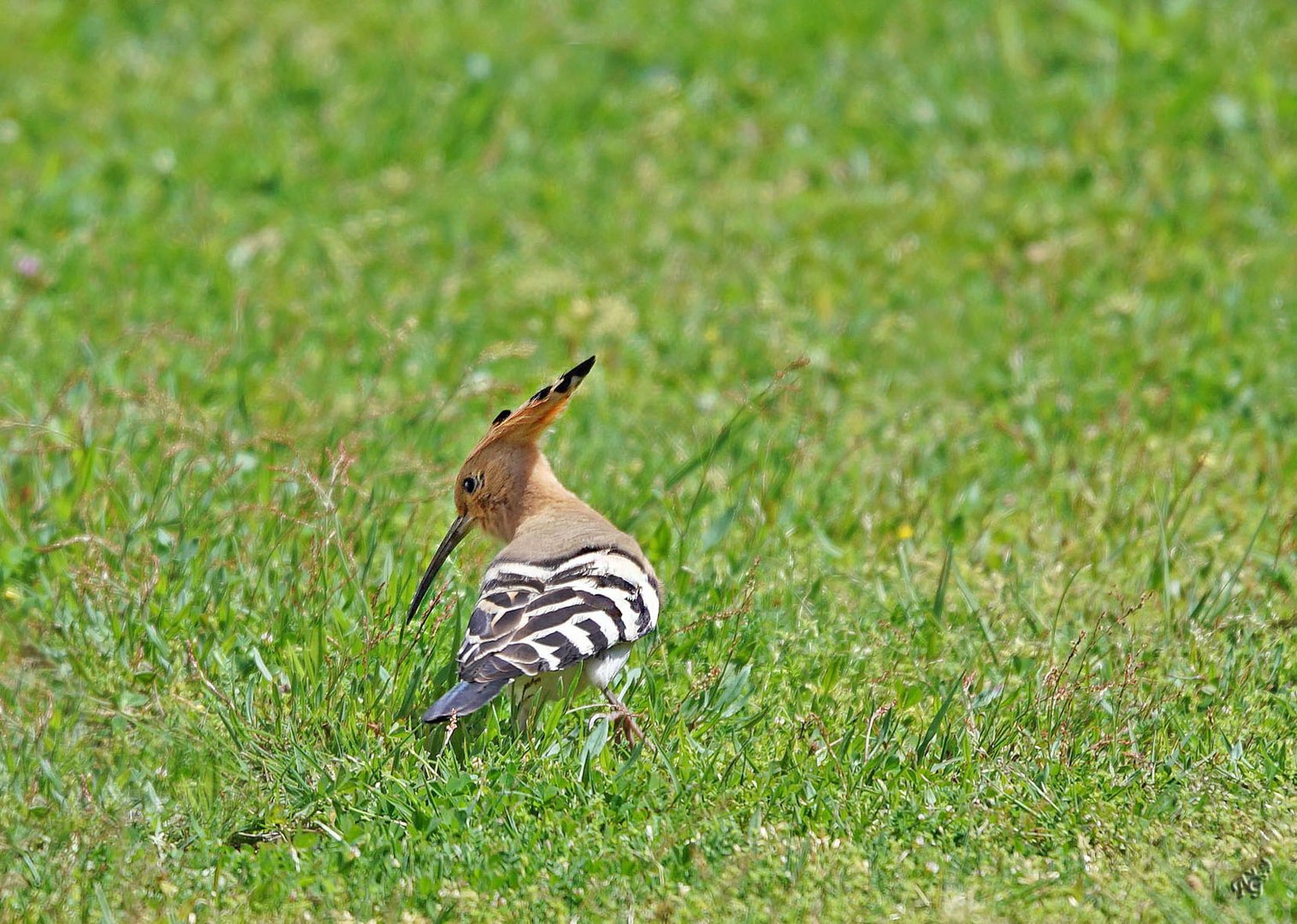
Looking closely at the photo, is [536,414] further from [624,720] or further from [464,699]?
[464,699]

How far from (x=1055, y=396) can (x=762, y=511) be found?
1551 mm

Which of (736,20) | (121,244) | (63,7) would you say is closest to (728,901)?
(121,244)

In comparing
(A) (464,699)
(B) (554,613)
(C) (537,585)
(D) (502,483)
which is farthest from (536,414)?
(A) (464,699)

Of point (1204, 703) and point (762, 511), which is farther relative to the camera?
point (762, 511)

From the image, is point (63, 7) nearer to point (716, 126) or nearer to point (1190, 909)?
point (716, 126)

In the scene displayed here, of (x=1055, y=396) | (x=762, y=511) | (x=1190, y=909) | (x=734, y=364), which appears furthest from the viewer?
(x=734, y=364)

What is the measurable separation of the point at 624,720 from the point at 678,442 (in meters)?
2.07

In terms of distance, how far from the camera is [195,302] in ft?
→ 23.1

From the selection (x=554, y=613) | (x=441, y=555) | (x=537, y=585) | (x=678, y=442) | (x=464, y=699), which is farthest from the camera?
(x=678, y=442)

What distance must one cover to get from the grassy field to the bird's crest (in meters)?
0.23

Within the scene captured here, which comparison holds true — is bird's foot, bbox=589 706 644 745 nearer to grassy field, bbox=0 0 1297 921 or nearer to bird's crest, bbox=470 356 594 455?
grassy field, bbox=0 0 1297 921

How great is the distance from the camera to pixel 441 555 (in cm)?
492

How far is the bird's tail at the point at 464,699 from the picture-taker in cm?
392

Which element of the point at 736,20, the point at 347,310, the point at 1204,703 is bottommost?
the point at 1204,703
